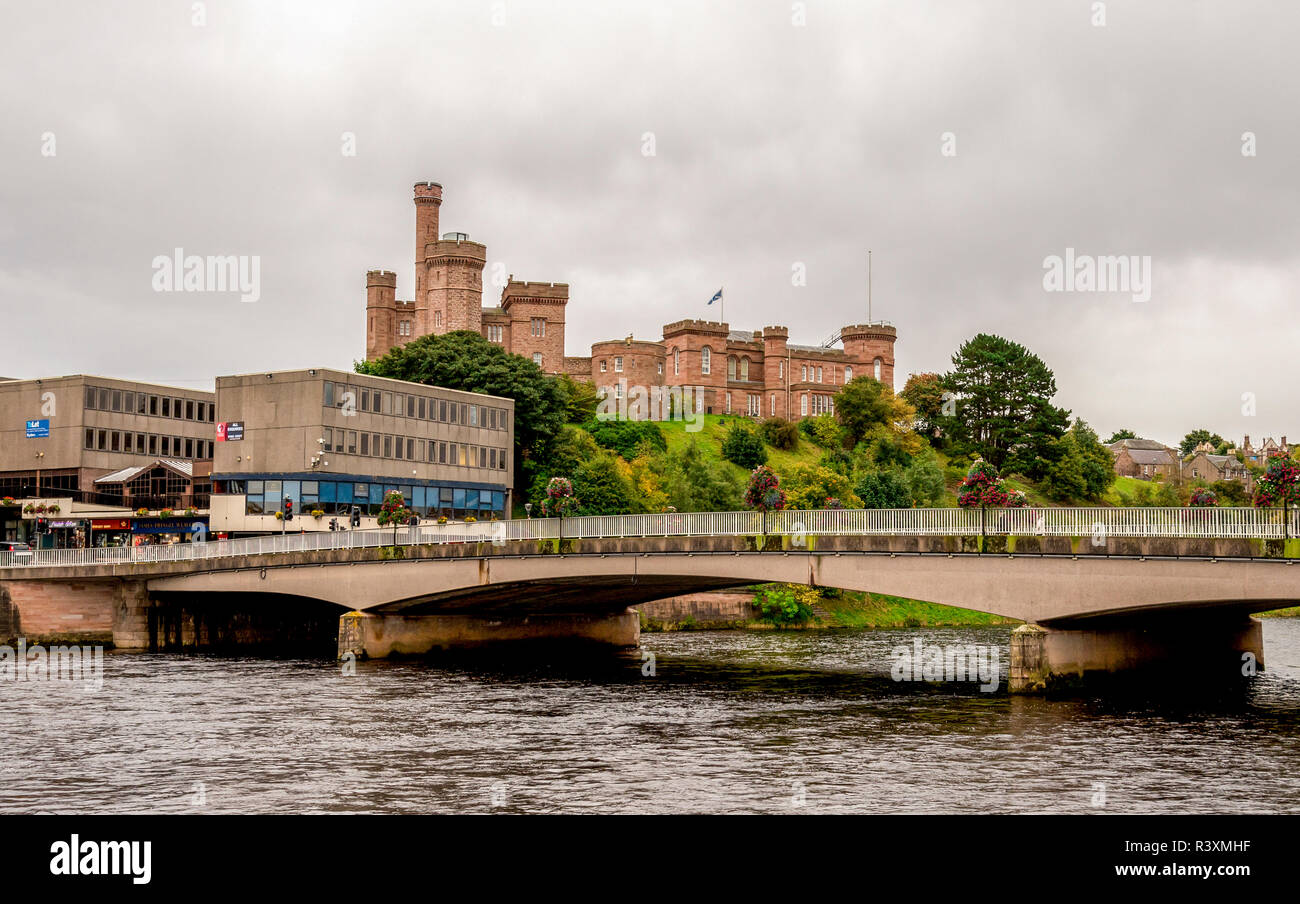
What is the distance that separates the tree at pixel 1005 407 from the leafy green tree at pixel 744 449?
70.6 ft

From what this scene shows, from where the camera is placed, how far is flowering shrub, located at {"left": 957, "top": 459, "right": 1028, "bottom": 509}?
149 ft

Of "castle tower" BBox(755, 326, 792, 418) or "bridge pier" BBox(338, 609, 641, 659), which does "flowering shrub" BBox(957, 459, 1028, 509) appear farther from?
"castle tower" BBox(755, 326, 792, 418)

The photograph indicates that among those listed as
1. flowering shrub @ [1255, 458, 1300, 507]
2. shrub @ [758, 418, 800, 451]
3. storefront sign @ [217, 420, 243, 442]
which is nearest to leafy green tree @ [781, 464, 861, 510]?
shrub @ [758, 418, 800, 451]

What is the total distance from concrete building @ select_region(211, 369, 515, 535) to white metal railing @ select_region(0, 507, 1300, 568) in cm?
1603

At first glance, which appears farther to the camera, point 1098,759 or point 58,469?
point 58,469

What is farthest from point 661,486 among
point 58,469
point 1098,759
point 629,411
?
point 1098,759

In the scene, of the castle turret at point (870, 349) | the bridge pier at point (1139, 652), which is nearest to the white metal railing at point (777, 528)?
the bridge pier at point (1139, 652)

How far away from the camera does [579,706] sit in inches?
1794

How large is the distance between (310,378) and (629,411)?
253ft

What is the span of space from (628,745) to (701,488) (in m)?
73.5

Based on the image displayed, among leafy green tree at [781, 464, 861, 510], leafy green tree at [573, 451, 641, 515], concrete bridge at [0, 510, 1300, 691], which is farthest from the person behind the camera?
leafy green tree at [781, 464, 861, 510]

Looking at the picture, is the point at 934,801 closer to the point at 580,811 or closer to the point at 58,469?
the point at 580,811

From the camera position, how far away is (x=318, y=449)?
8238cm
